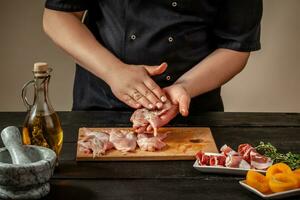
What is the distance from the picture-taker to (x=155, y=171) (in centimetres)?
138

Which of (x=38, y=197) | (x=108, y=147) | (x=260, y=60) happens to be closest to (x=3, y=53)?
(x=260, y=60)

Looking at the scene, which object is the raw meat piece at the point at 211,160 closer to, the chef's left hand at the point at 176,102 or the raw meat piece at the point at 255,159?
the raw meat piece at the point at 255,159

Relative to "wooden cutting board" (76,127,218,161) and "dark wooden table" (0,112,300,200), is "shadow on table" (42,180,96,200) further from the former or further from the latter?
"wooden cutting board" (76,127,218,161)

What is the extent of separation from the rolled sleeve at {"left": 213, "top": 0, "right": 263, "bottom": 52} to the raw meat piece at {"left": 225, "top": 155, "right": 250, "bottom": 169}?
24.9 inches

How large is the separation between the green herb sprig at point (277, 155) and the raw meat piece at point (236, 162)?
8cm

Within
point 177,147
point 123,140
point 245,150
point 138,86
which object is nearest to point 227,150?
point 245,150

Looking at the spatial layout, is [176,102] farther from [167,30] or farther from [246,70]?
[246,70]

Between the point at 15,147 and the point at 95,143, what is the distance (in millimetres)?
284

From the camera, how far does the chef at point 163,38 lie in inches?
72.8

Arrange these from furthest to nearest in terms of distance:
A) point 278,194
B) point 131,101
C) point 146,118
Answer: point 131,101, point 146,118, point 278,194

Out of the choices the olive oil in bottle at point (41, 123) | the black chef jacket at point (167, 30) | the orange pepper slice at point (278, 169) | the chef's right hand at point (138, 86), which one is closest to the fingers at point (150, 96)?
the chef's right hand at point (138, 86)

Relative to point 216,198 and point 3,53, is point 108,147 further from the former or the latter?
point 3,53

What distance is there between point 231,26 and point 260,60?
1.14m

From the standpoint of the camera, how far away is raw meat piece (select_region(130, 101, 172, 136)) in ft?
5.17
